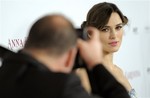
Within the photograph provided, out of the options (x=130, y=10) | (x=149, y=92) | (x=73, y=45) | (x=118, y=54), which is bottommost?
(x=149, y=92)

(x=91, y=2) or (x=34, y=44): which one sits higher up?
(x=34, y=44)

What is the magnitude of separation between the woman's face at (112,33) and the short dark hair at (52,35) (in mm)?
765

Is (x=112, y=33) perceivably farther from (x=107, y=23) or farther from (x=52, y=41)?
(x=52, y=41)

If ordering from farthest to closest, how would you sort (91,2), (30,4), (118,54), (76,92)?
(118,54)
(91,2)
(30,4)
(76,92)

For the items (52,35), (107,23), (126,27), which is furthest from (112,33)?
(52,35)

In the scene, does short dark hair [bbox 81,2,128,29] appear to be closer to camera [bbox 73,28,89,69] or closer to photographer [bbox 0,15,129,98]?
camera [bbox 73,28,89,69]

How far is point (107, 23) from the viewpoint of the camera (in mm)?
1423

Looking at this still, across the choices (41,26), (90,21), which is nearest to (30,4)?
(90,21)

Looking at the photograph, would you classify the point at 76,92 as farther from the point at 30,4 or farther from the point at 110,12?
the point at 30,4

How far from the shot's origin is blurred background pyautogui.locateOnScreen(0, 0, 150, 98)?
1462 millimetres

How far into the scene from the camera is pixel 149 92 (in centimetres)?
231

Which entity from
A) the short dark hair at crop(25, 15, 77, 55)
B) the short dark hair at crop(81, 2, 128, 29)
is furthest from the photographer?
the short dark hair at crop(81, 2, 128, 29)

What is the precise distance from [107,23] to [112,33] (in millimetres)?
52

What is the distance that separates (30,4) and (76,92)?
96 cm
